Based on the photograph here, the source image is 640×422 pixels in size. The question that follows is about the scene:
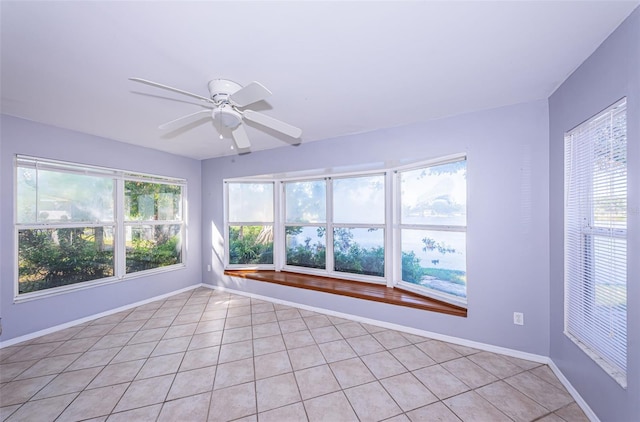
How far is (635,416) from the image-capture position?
1227mm

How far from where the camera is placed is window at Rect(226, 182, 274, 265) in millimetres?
4207

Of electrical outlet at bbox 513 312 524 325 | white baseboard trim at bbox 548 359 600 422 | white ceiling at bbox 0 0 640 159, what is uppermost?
white ceiling at bbox 0 0 640 159

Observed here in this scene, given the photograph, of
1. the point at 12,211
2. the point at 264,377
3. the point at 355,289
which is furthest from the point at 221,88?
the point at 12,211

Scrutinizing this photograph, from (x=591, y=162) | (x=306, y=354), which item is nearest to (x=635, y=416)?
(x=591, y=162)

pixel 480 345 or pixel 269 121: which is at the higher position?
pixel 269 121

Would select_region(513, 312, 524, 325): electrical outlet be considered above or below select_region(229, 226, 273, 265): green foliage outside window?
below

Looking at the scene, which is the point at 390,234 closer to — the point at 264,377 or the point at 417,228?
the point at 417,228

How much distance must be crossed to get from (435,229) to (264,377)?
2.30m

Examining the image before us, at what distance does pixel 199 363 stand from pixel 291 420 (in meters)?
1.09

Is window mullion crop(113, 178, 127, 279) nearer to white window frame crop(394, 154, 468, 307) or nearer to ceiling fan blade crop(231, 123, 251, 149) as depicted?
ceiling fan blade crop(231, 123, 251, 149)

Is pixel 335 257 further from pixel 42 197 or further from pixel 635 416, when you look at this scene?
pixel 42 197

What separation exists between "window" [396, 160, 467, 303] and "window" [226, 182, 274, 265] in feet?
7.39

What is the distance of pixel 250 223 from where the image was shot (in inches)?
166

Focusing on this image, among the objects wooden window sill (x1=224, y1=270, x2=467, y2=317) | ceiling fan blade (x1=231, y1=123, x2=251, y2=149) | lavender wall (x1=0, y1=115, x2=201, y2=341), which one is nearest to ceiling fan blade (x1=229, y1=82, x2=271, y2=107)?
ceiling fan blade (x1=231, y1=123, x2=251, y2=149)
